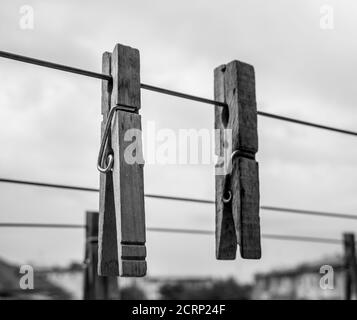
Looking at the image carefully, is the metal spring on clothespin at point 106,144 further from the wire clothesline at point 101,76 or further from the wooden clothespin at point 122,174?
the wire clothesline at point 101,76

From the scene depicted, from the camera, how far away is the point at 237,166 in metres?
2.34

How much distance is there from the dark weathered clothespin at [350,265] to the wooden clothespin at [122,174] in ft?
12.7

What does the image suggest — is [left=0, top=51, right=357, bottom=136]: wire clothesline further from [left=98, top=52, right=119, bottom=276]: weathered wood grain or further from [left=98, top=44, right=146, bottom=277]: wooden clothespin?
[left=98, top=52, right=119, bottom=276]: weathered wood grain

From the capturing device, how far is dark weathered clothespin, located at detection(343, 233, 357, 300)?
18.2 ft

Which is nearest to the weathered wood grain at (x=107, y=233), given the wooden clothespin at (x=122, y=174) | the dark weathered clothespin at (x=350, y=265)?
the wooden clothespin at (x=122, y=174)

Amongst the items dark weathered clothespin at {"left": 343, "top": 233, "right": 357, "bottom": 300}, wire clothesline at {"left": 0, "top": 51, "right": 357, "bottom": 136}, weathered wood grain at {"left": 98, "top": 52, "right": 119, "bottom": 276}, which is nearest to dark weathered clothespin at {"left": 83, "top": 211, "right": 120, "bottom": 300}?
wire clothesline at {"left": 0, "top": 51, "right": 357, "bottom": 136}

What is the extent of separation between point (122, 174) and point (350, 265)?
13.5 feet

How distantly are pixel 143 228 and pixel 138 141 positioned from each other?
0.31 metres

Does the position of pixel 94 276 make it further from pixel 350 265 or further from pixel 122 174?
pixel 350 265

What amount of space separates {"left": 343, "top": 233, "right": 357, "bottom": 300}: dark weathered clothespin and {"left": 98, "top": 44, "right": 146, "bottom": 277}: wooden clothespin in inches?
153

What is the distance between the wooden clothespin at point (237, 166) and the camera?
2.30 metres

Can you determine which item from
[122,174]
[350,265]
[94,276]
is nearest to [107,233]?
[122,174]
